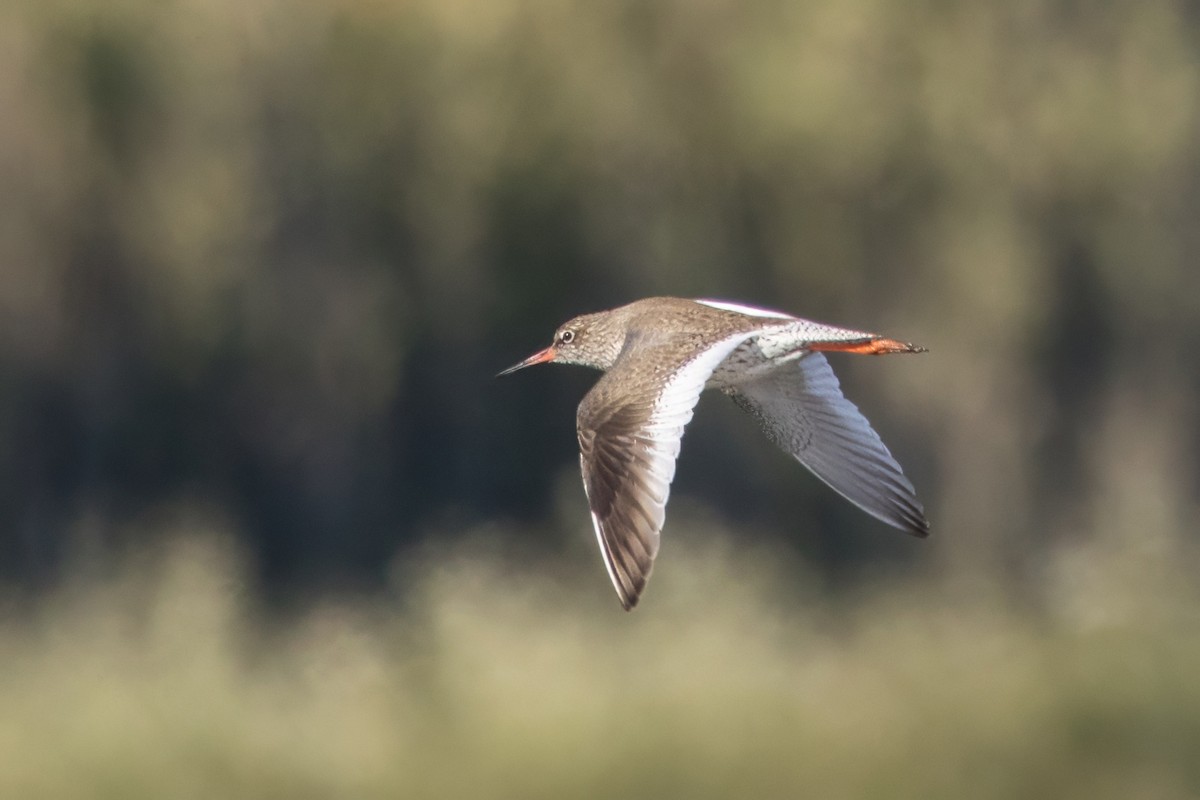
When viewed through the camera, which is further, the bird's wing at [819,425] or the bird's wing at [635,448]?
the bird's wing at [819,425]

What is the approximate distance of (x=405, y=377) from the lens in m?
19.2

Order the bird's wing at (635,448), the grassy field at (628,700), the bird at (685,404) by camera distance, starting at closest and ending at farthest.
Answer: the bird's wing at (635,448) < the bird at (685,404) < the grassy field at (628,700)

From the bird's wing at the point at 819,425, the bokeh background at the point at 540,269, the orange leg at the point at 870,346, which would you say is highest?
the orange leg at the point at 870,346

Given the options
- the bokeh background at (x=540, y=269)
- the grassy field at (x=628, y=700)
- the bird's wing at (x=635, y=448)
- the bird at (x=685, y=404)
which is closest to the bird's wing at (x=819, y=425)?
the bird at (x=685, y=404)

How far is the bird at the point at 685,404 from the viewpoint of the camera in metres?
4.22

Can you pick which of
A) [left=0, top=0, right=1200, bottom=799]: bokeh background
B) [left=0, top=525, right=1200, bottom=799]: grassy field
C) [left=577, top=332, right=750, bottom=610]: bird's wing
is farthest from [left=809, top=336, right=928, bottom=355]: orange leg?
[left=0, top=0, right=1200, bottom=799]: bokeh background

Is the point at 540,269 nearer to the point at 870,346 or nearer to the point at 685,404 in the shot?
the point at 870,346

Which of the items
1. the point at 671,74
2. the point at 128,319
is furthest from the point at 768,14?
the point at 128,319

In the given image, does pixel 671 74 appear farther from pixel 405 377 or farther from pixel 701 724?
pixel 701 724

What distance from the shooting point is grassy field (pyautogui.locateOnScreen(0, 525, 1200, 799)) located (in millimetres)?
8945

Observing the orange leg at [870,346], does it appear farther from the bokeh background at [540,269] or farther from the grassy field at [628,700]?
the bokeh background at [540,269]

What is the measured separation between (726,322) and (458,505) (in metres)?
14.4

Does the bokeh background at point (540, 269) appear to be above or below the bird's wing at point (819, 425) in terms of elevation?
below

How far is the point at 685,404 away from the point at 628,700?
5.27 meters
